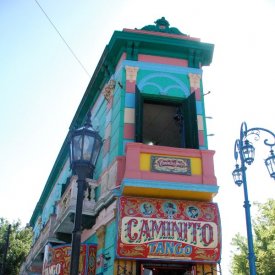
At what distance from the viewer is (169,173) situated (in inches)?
399

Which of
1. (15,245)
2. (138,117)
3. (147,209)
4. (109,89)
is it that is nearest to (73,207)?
(147,209)

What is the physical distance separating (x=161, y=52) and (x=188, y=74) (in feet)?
4.01

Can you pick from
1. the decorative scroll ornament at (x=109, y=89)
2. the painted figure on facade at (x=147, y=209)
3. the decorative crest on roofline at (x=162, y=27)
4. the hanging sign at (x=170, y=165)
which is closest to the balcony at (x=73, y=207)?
the painted figure on facade at (x=147, y=209)

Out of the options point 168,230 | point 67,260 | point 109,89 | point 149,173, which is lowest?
point 67,260

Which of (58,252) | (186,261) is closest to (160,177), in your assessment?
(186,261)

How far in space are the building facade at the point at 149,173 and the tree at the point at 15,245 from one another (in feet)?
53.7

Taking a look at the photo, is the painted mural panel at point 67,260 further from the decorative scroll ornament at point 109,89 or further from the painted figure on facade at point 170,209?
the decorative scroll ornament at point 109,89

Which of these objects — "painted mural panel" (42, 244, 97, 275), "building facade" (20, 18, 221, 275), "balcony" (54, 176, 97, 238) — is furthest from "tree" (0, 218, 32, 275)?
"painted mural panel" (42, 244, 97, 275)

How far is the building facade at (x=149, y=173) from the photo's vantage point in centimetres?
954

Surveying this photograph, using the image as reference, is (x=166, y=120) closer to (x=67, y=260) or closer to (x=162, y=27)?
(x=162, y=27)

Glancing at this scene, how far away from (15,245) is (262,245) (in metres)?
19.6

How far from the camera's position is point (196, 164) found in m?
10.4

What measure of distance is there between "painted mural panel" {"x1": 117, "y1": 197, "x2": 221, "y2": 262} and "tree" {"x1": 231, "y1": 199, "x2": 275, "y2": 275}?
20.0 meters

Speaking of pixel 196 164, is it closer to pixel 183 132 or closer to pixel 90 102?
pixel 183 132
